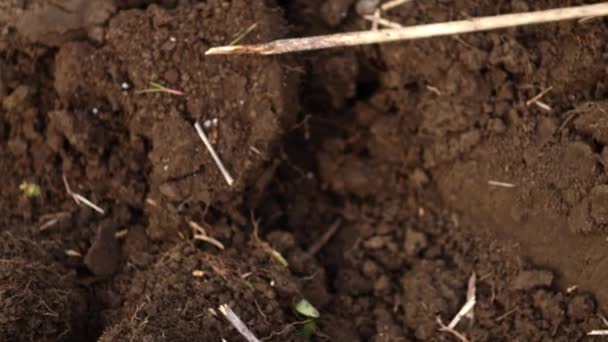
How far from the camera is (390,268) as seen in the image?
289 centimetres

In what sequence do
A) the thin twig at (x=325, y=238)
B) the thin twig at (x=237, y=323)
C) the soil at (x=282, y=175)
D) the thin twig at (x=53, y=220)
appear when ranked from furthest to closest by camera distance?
the thin twig at (x=325, y=238)
the thin twig at (x=53, y=220)
the soil at (x=282, y=175)
the thin twig at (x=237, y=323)

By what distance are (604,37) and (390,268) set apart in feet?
3.48

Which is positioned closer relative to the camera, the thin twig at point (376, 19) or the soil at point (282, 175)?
the soil at point (282, 175)

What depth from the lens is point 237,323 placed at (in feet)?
8.13

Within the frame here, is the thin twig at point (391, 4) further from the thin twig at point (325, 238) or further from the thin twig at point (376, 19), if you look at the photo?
the thin twig at point (325, 238)

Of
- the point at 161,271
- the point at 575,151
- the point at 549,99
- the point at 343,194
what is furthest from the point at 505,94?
the point at 161,271

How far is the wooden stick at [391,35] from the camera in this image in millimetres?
2666

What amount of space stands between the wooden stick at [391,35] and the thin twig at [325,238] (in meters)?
0.67

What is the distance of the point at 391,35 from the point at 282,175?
67cm

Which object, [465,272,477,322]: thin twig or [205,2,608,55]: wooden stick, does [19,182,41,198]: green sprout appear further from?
[465,272,477,322]: thin twig

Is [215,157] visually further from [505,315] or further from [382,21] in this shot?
[505,315]

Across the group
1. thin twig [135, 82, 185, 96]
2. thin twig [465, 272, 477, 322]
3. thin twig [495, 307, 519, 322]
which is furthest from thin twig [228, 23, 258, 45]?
thin twig [495, 307, 519, 322]

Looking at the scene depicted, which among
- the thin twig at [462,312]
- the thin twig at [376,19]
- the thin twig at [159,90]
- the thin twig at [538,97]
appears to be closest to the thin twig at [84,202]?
the thin twig at [159,90]

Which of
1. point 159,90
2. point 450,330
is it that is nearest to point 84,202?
point 159,90
